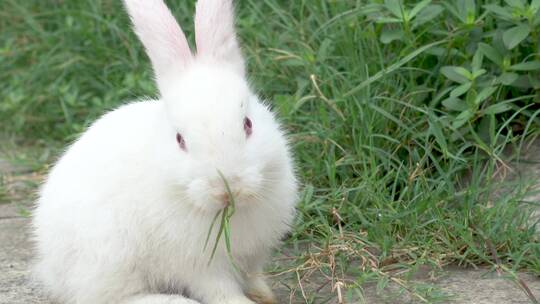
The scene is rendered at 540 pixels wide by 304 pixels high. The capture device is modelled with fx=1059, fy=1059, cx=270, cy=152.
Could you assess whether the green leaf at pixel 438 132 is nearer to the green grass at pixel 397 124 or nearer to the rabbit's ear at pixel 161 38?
the green grass at pixel 397 124

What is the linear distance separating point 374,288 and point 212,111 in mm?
830

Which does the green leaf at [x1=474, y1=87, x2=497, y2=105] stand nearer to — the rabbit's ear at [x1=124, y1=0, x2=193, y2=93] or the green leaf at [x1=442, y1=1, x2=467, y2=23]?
the green leaf at [x1=442, y1=1, x2=467, y2=23]

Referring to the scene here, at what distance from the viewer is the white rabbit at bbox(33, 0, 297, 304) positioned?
2998 millimetres

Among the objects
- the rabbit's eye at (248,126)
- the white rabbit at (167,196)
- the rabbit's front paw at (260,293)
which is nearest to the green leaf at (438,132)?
the white rabbit at (167,196)

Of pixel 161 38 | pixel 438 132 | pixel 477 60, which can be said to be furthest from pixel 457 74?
pixel 161 38

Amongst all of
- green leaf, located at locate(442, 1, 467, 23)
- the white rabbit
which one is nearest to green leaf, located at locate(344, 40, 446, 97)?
green leaf, located at locate(442, 1, 467, 23)

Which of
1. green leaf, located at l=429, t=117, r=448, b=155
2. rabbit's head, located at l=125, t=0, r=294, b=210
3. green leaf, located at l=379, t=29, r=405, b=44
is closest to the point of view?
rabbit's head, located at l=125, t=0, r=294, b=210

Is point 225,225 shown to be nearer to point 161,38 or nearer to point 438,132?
point 161,38

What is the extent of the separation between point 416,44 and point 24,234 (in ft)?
5.63

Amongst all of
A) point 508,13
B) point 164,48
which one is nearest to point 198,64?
point 164,48

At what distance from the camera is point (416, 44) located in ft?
13.8

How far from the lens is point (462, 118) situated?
387 cm

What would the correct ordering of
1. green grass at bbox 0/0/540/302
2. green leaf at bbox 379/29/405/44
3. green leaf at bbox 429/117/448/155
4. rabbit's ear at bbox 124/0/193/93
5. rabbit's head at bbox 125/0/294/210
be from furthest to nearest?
1. green leaf at bbox 379/29/405/44
2. green leaf at bbox 429/117/448/155
3. green grass at bbox 0/0/540/302
4. rabbit's ear at bbox 124/0/193/93
5. rabbit's head at bbox 125/0/294/210

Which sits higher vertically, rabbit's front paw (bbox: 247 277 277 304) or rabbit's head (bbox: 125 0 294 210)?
rabbit's head (bbox: 125 0 294 210)
